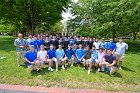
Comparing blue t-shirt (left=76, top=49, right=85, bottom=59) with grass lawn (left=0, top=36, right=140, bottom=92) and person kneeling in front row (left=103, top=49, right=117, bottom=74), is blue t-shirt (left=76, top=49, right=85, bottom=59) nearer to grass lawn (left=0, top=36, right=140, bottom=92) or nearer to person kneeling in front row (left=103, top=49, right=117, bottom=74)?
grass lawn (left=0, top=36, right=140, bottom=92)

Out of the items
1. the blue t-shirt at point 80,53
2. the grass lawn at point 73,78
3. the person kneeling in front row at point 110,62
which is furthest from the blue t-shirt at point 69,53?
the person kneeling in front row at point 110,62

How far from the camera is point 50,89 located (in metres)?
9.64

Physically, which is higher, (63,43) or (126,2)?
(126,2)

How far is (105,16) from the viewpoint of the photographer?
892 inches

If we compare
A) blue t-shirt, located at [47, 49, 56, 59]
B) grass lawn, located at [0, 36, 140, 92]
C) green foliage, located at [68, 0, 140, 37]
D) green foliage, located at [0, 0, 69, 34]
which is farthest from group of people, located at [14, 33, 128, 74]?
green foliage, located at [0, 0, 69, 34]

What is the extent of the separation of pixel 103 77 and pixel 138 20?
10.9 meters

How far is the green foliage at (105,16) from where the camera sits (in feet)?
68.5

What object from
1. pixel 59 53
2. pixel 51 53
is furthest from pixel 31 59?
pixel 59 53

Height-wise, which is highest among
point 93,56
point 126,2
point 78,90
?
point 126,2

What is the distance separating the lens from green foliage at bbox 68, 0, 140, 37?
822 inches

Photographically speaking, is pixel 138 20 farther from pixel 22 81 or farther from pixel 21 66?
pixel 22 81

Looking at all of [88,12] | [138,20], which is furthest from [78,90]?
[88,12]

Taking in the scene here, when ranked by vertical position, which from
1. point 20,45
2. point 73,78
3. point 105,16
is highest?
point 105,16

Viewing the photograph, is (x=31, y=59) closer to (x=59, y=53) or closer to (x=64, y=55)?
(x=59, y=53)
